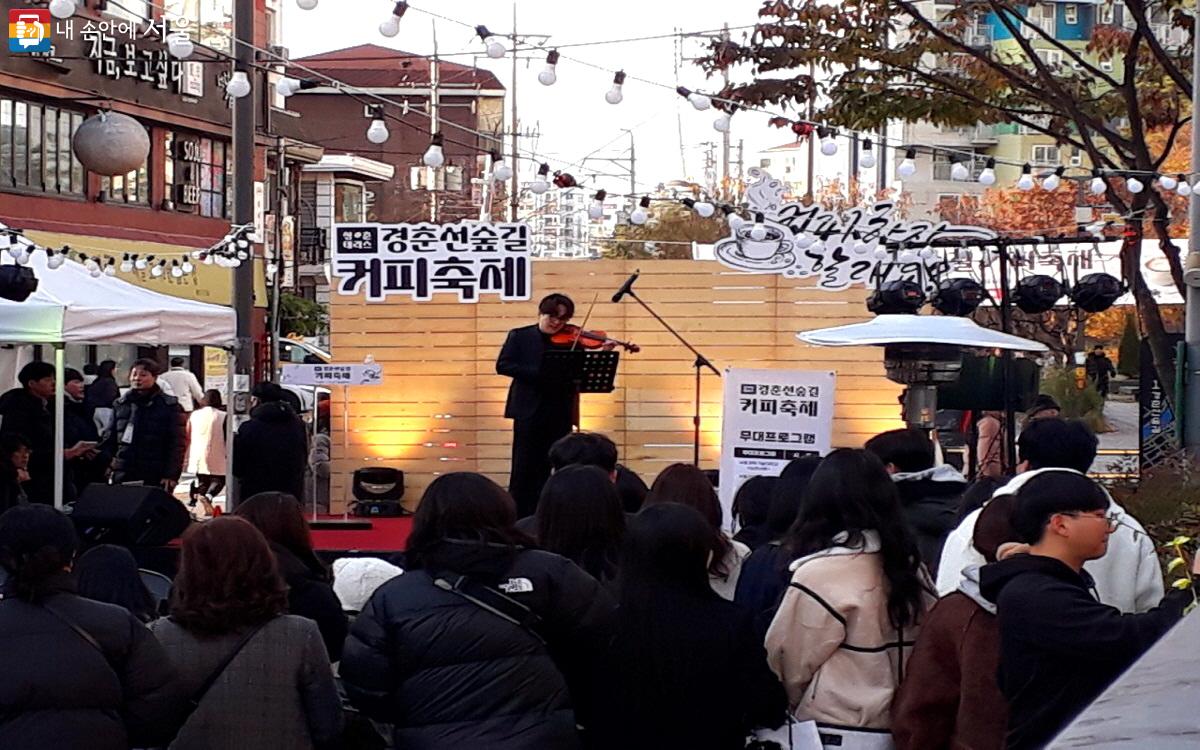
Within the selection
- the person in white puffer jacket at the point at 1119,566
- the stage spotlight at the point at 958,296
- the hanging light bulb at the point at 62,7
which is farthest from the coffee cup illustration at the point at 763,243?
the person in white puffer jacket at the point at 1119,566

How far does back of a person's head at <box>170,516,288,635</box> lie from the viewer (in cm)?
423

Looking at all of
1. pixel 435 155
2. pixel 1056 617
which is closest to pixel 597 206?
pixel 435 155

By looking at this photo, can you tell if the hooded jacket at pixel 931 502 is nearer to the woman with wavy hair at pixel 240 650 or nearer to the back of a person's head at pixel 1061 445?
the back of a person's head at pixel 1061 445

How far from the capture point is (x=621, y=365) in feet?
47.6

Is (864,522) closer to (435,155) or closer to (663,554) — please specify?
(663,554)

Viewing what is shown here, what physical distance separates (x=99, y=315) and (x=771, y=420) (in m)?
4.51

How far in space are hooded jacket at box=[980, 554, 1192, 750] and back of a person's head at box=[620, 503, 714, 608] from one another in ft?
2.62

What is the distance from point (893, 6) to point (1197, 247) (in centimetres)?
277

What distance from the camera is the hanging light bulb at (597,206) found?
11.8 metres

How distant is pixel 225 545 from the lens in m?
4.22

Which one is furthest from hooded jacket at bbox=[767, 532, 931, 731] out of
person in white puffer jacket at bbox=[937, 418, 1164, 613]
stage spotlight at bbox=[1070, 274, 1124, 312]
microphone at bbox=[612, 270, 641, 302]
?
microphone at bbox=[612, 270, 641, 302]

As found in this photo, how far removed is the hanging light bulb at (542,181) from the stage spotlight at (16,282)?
3.31 metres

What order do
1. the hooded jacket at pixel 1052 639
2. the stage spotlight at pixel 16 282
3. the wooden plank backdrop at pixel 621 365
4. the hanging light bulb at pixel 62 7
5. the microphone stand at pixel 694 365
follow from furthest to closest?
the wooden plank backdrop at pixel 621 365
the microphone stand at pixel 694 365
the stage spotlight at pixel 16 282
the hanging light bulb at pixel 62 7
the hooded jacket at pixel 1052 639

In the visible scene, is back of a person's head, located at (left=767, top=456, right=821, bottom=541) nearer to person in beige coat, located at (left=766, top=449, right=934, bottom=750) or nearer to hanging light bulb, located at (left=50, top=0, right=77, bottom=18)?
person in beige coat, located at (left=766, top=449, right=934, bottom=750)
